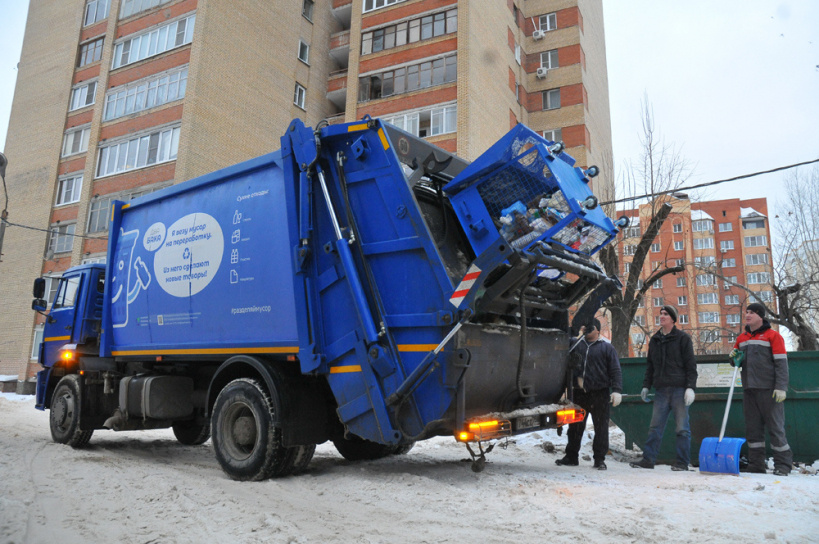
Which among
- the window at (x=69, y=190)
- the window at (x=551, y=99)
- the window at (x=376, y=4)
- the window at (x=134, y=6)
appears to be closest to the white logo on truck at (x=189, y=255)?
the window at (x=376, y=4)

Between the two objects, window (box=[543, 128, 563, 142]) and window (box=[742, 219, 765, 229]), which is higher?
window (box=[742, 219, 765, 229])

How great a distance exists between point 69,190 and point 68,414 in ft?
75.1

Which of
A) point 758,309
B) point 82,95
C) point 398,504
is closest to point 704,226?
point 82,95

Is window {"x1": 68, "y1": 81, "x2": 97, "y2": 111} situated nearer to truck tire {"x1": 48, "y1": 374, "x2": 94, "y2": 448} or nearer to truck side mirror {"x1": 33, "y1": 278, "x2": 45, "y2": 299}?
truck side mirror {"x1": 33, "y1": 278, "x2": 45, "y2": 299}

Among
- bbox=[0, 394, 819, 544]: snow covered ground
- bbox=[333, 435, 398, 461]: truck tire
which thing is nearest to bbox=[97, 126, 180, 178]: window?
bbox=[0, 394, 819, 544]: snow covered ground

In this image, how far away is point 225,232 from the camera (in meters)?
6.10

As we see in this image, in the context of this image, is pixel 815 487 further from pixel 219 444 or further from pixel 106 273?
pixel 106 273

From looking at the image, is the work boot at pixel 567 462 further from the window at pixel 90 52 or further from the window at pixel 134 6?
the window at pixel 90 52

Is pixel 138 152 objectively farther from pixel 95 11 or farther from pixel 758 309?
pixel 758 309

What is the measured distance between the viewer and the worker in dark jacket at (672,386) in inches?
262

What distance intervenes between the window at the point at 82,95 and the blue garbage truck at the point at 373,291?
2499 centimetres

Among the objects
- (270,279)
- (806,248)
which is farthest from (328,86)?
(270,279)

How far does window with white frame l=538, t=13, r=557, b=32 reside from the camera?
106ft

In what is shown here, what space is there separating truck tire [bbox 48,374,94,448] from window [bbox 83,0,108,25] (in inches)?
1026
